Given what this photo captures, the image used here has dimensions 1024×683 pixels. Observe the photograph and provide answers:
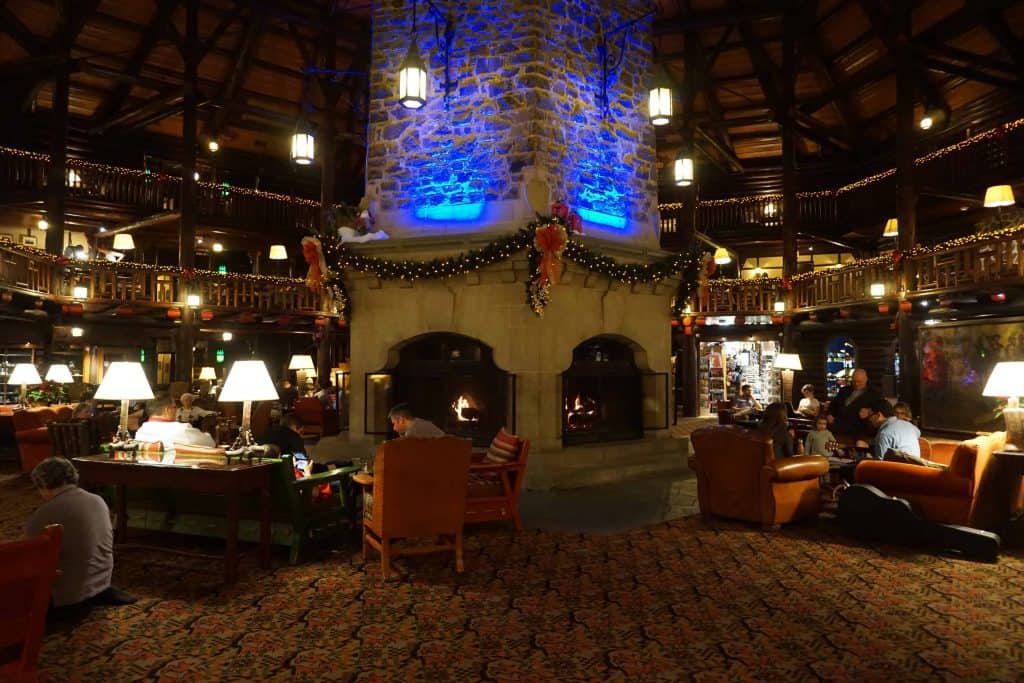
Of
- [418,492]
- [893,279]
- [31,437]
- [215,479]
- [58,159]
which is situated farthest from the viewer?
[58,159]

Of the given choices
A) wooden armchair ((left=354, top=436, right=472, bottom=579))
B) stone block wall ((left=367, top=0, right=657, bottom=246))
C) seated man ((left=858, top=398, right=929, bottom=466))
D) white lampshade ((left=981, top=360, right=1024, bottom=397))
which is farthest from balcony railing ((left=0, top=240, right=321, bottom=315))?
white lampshade ((left=981, top=360, right=1024, bottom=397))

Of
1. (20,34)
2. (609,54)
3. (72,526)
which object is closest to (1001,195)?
(609,54)

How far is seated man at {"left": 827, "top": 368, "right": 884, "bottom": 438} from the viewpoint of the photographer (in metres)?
→ 7.81

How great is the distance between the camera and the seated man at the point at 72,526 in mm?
3588

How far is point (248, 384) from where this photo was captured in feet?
16.4

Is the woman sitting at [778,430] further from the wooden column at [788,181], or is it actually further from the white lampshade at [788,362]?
the wooden column at [788,181]

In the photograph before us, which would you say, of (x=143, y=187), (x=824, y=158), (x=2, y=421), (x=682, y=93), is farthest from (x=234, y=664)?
(x=824, y=158)

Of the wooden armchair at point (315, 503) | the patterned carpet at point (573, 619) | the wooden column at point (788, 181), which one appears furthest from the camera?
the wooden column at point (788, 181)

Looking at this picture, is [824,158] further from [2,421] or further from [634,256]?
[2,421]

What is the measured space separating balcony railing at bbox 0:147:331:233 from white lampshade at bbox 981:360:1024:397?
14065 millimetres

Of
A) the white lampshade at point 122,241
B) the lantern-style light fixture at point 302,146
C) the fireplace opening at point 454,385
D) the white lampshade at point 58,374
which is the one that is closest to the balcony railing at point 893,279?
the fireplace opening at point 454,385

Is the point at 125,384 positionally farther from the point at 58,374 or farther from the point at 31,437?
the point at 58,374

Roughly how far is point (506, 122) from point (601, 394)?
371 cm

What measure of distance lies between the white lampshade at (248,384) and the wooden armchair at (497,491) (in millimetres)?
1706
